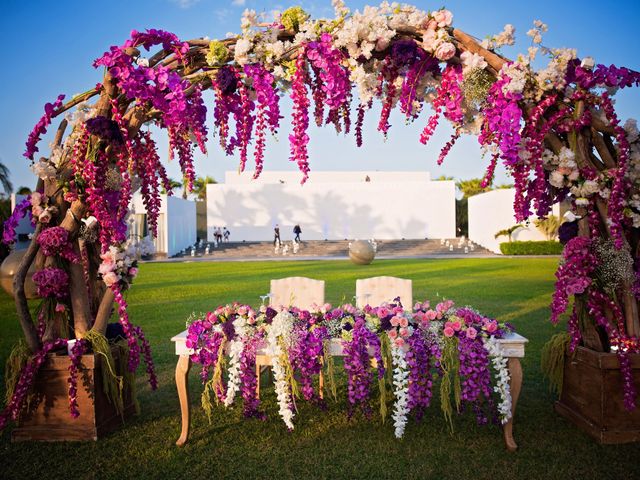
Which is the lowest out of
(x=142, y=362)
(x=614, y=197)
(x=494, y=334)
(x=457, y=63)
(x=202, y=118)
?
(x=142, y=362)

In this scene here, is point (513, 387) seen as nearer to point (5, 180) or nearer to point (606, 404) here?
point (606, 404)

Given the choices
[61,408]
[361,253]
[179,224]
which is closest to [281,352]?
[61,408]

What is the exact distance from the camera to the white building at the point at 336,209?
35219mm

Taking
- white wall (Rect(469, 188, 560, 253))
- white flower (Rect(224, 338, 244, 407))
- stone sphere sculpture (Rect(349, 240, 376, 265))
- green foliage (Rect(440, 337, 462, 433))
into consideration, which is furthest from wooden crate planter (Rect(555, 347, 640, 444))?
white wall (Rect(469, 188, 560, 253))

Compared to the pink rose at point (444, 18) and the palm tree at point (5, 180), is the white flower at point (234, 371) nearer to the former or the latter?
the pink rose at point (444, 18)

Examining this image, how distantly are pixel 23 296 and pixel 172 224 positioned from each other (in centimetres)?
2579

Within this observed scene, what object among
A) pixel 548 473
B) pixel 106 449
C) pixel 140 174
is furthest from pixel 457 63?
pixel 106 449

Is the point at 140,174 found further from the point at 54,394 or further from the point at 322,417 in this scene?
the point at 322,417

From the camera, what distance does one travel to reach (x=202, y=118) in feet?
12.1

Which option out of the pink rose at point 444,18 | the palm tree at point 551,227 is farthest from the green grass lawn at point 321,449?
the palm tree at point 551,227

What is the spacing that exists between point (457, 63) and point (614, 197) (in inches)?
54.7

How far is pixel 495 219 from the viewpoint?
26.7 metres

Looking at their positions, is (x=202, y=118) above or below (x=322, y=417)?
above

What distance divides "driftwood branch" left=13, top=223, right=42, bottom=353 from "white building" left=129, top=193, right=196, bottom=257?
2124cm
